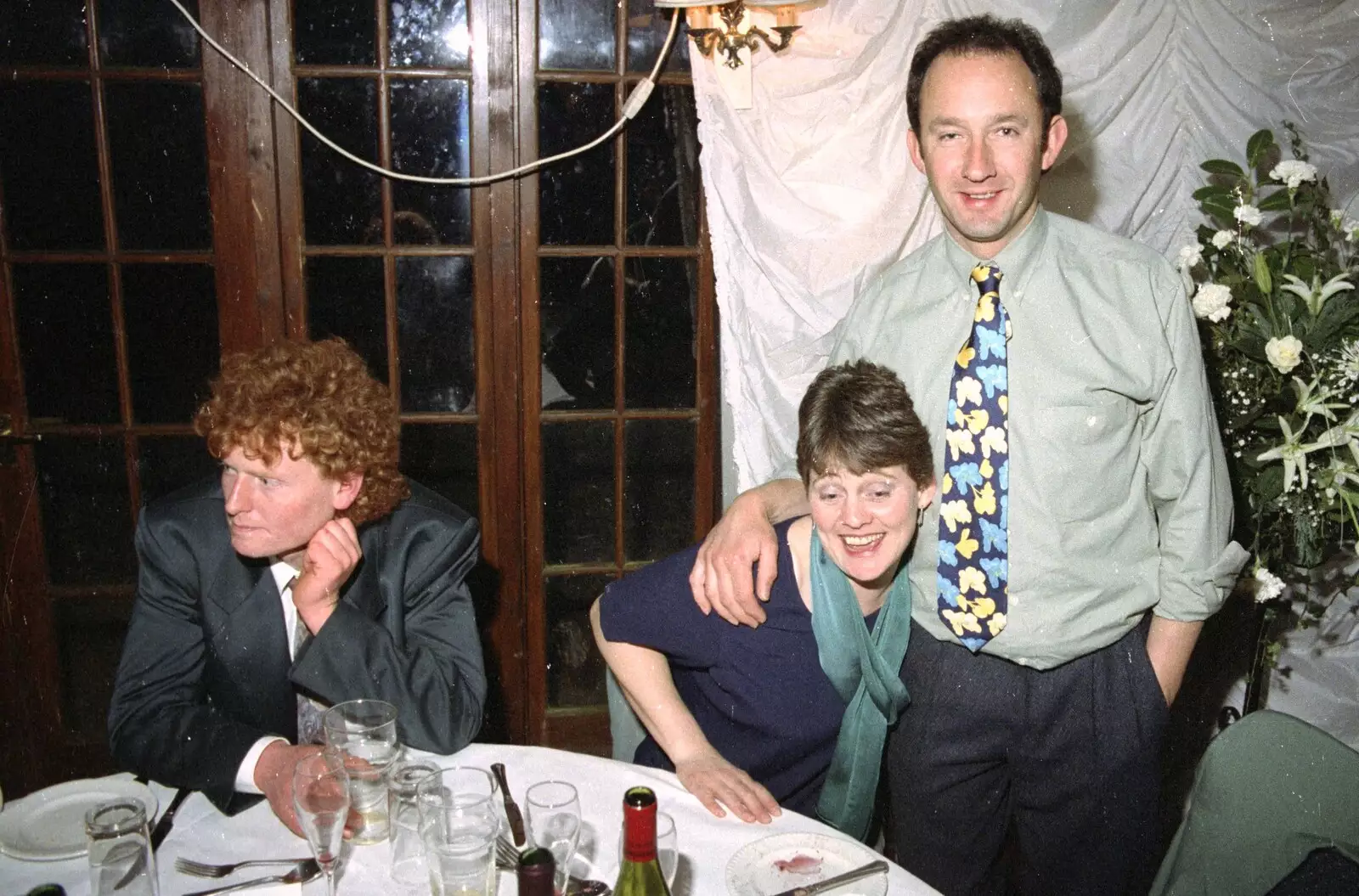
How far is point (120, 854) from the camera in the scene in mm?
1157

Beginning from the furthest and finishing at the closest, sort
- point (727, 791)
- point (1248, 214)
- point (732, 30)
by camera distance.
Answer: point (732, 30), point (1248, 214), point (727, 791)

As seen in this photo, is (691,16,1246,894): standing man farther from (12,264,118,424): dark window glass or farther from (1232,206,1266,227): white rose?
(12,264,118,424): dark window glass

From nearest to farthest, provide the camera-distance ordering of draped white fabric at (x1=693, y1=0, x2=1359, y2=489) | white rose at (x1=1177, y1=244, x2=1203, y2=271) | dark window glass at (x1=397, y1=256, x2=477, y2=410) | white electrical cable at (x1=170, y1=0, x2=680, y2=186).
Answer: white rose at (x1=1177, y1=244, x2=1203, y2=271), draped white fabric at (x1=693, y1=0, x2=1359, y2=489), white electrical cable at (x1=170, y1=0, x2=680, y2=186), dark window glass at (x1=397, y1=256, x2=477, y2=410)

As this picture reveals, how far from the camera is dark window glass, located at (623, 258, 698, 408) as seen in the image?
10.4 feet

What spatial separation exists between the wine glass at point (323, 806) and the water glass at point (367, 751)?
0.14 meters

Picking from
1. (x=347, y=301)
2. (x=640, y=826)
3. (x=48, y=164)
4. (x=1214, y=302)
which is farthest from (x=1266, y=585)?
(x=48, y=164)

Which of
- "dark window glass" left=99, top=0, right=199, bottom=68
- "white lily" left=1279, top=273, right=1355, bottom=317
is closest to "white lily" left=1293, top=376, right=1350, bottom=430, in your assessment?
"white lily" left=1279, top=273, right=1355, bottom=317

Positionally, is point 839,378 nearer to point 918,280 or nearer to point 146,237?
point 918,280

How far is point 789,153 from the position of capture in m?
2.79

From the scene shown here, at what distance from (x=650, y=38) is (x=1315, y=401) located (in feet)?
6.45

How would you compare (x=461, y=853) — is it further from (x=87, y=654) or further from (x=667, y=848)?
(x=87, y=654)

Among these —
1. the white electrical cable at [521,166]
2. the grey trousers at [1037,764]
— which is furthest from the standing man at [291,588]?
the white electrical cable at [521,166]

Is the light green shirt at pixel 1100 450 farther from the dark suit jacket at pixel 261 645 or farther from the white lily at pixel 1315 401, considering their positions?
the dark suit jacket at pixel 261 645

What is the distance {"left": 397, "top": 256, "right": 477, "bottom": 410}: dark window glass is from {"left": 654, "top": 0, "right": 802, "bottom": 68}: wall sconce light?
928 mm
